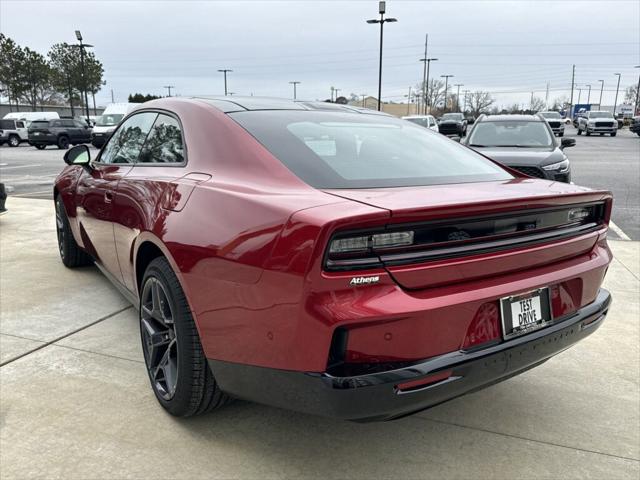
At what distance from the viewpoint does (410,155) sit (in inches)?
104

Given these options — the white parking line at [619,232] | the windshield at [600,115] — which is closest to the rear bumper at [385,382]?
the white parking line at [619,232]

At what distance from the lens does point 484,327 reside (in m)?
1.94

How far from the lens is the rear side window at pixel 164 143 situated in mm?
2801

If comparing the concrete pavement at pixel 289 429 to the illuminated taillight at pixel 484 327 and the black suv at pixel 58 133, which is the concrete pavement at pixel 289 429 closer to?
the illuminated taillight at pixel 484 327

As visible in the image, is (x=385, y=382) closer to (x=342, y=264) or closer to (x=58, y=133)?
(x=342, y=264)

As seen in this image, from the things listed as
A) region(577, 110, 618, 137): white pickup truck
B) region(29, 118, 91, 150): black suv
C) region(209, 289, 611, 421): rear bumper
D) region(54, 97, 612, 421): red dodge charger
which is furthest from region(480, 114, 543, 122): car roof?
region(577, 110, 618, 137): white pickup truck

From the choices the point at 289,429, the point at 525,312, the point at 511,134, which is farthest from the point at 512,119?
the point at 289,429

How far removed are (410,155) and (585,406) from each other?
5.17 ft

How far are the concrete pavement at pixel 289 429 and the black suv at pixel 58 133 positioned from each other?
1066 inches

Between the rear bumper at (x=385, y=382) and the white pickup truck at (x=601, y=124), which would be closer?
the rear bumper at (x=385, y=382)

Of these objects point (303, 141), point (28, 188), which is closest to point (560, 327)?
point (303, 141)

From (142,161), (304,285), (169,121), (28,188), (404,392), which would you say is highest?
(169,121)

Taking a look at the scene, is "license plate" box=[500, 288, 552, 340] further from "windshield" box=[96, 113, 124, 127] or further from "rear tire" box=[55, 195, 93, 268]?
"windshield" box=[96, 113, 124, 127]

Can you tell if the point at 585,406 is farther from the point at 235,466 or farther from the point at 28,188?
the point at 28,188
